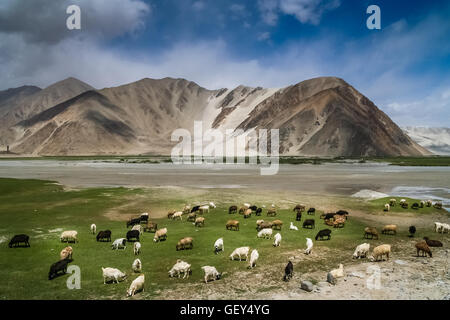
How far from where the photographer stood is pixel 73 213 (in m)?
28.8

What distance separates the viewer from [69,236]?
19.1 metres

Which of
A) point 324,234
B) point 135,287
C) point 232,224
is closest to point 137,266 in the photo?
point 135,287

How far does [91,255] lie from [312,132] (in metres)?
172

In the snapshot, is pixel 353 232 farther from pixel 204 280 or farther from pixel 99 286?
pixel 99 286

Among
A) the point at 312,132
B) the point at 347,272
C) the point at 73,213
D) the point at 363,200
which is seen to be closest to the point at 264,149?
the point at 312,132

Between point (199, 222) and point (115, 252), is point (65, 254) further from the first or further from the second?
point (199, 222)

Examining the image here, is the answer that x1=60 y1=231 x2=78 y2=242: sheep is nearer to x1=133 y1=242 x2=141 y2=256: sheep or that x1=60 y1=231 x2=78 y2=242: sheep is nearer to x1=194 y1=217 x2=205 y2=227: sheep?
x1=133 y1=242 x2=141 y2=256: sheep

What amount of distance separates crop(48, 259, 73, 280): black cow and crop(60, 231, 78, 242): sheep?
461 cm

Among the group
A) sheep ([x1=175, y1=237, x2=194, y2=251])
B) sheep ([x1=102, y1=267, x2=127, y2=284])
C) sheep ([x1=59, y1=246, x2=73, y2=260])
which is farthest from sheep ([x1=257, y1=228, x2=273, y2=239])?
sheep ([x1=59, y1=246, x2=73, y2=260])

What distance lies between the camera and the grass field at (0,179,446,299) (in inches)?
524

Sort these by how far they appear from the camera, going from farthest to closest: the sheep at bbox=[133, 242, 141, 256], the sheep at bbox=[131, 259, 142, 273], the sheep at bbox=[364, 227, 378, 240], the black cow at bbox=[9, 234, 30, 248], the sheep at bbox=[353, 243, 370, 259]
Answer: the sheep at bbox=[364, 227, 378, 240] → the black cow at bbox=[9, 234, 30, 248] → the sheep at bbox=[133, 242, 141, 256] → the sheep at bbox=[353, 243, 370, 259] → the sheep at bbox=[131, 259, 142, 273]

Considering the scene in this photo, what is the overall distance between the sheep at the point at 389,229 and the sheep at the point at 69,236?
20.0 meters

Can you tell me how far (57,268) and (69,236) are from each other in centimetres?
545

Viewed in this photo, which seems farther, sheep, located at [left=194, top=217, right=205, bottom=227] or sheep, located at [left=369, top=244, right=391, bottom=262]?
sheep, located at [left=194, top=217, right=205, bottom=227]
